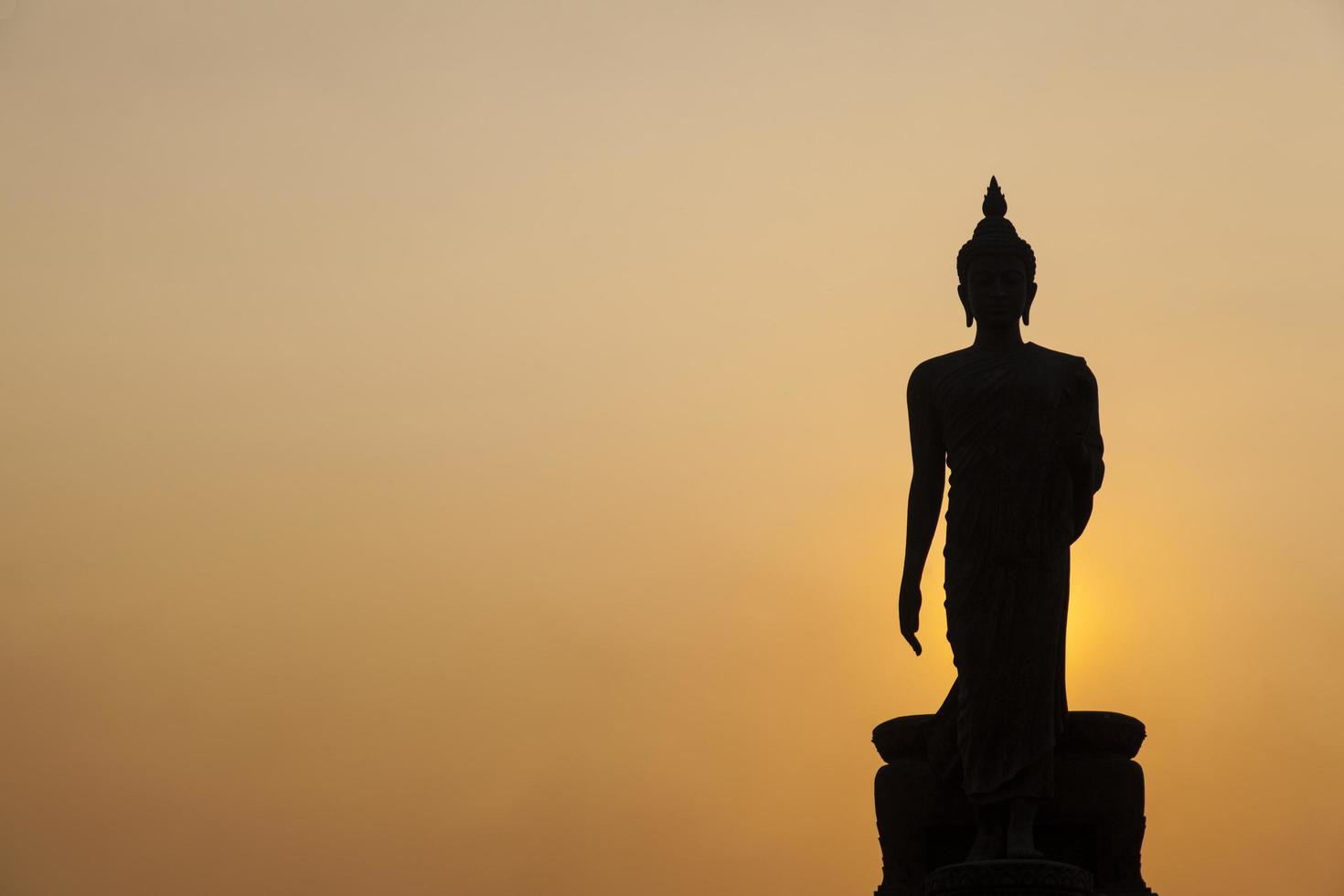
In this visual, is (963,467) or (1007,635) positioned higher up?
(963,467)

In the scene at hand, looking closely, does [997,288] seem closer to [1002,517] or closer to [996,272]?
[996,272]

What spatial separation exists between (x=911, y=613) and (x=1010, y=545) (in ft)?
2.98

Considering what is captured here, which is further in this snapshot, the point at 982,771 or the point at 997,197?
the point at 997,197

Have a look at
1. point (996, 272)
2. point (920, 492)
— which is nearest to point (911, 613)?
point (920, 492)

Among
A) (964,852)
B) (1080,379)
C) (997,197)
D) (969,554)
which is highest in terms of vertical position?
(997,197)

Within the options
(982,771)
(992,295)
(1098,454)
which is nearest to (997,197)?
(992,295)

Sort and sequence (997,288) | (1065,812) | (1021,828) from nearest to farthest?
1. (1021,828)
2. (1065,812)
3. (997,288)

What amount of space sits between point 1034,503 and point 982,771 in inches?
66.1

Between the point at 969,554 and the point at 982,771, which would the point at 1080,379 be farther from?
the point at 982,771

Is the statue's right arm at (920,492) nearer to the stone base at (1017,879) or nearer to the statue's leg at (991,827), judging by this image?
the statue's leg at (991,827)

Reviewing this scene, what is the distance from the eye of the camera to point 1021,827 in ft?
37.5

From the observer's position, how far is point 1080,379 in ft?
39.6

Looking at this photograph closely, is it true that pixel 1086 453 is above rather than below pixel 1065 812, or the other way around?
above

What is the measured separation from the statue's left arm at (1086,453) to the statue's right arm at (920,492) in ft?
2.94
